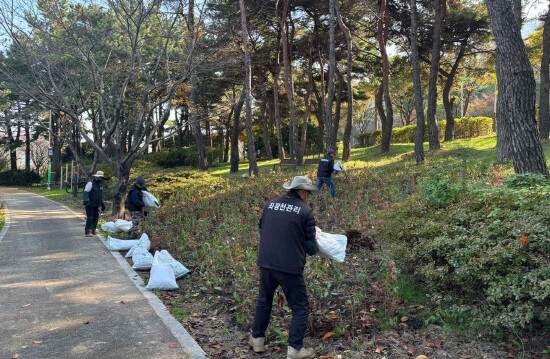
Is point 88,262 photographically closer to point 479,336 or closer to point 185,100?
point 479,336

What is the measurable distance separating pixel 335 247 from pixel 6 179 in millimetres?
49261

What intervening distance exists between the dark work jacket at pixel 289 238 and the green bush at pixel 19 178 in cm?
4560

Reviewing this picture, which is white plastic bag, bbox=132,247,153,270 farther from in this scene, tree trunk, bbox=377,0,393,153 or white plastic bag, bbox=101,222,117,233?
tree trunk, bbox=377,0,393,153

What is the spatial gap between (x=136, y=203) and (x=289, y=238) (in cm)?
717

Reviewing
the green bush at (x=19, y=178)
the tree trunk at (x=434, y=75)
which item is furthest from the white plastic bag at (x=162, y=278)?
the green bush at (x=19, y=178)

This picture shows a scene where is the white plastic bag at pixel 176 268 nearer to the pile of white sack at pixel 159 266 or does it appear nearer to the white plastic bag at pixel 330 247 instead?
the pile of white sack at pixel 159 266

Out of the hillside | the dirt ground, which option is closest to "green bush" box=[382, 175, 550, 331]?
the hillside

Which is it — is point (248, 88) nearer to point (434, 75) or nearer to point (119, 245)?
point (434, 75)

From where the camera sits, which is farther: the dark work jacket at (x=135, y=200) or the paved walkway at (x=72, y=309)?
the dark work jacket at (x=135, y=200)

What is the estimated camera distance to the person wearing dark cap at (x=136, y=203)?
421 inches

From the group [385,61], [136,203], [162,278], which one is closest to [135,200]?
[136,203]

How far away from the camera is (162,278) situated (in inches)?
274

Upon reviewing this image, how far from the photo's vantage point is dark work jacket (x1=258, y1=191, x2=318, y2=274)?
4371 mm

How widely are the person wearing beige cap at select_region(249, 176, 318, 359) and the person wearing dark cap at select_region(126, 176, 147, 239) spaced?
6811 mm
